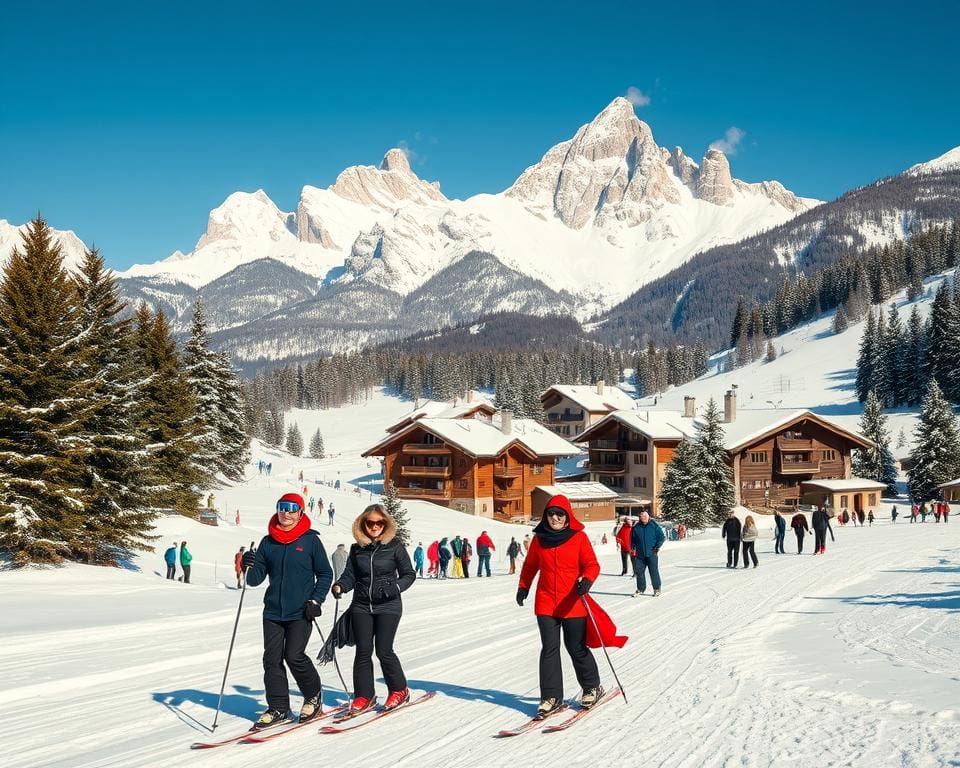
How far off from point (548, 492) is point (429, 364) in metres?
113

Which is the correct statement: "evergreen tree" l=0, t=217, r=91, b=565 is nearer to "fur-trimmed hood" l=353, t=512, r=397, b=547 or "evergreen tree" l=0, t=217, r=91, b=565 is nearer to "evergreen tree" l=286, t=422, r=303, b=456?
"fur-trimmed hood" l=353, t=512, r=397, b=547

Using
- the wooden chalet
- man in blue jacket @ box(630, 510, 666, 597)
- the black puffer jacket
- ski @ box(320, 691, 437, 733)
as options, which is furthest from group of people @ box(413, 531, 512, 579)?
the wooden chalet

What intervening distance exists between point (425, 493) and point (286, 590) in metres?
61.0

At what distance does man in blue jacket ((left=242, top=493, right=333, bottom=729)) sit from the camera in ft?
22.3

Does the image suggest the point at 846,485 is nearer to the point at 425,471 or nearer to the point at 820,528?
the point at 425,471

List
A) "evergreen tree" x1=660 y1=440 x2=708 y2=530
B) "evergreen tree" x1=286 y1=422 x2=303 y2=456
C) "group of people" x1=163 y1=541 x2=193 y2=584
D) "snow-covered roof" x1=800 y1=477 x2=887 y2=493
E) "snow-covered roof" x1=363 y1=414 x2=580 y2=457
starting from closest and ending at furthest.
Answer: "group of people" x1=163 y1=541 x2=193 y2=584 → "evergreen tree" x1=660 y1=440 x2=708 y2=530 → "snow-covered roof" x1=800 y1=477 x2=887 y2=493 → "snow-covered roof" x1=363 y1=414 x2=580 y2=457 → "evergreen tree" x1=286 y1=422 x2=303 y2=456

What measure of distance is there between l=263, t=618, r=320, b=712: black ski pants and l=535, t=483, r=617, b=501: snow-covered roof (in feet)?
186

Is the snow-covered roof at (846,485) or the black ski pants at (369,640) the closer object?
the black ski pants at (369,640)

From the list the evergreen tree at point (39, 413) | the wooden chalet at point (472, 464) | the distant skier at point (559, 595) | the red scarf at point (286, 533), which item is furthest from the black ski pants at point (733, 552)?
the wooden chalet at point (472, 464)

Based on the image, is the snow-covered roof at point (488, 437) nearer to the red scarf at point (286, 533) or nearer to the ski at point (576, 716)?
the ski at point (576, 716)

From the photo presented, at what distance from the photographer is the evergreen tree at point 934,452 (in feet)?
203

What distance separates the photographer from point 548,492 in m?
64.6

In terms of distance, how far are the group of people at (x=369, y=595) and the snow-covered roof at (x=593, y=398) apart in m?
102

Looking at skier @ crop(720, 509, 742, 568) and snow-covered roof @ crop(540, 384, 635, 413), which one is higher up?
snow-covered roof @ crop(540, 384, 635, 413)
